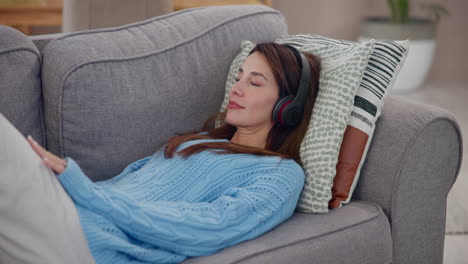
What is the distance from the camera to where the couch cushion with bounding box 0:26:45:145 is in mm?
1453

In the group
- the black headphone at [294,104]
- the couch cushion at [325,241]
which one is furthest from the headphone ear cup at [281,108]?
the couch cushion at [325,241]

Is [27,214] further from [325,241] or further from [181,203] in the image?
[325,241]

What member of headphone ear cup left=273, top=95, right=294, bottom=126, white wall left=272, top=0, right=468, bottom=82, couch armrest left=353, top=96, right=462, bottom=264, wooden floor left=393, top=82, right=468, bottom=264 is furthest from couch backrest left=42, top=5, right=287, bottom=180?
white wall left=272, top=0, right=468, bottom=82

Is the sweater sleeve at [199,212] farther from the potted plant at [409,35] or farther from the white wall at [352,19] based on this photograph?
the white wall at [352,19]

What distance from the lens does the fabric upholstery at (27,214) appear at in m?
1.07

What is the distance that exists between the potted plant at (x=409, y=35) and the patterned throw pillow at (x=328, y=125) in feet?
8.94

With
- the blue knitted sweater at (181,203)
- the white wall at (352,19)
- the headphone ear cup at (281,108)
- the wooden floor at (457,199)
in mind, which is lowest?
the wooden floor at (457,199)

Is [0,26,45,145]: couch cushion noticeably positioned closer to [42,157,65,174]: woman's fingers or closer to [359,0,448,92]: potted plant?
[42,157,65,174]: woman's fingers

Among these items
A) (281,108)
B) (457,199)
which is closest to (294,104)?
(281,108)

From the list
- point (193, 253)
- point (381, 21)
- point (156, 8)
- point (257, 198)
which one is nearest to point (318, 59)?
point (257, 198)

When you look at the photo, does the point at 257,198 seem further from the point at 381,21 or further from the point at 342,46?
the point at 381,21

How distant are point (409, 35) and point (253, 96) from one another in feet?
9.59

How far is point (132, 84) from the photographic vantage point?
1574 millimetres

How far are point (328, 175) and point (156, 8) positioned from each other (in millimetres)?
1289
